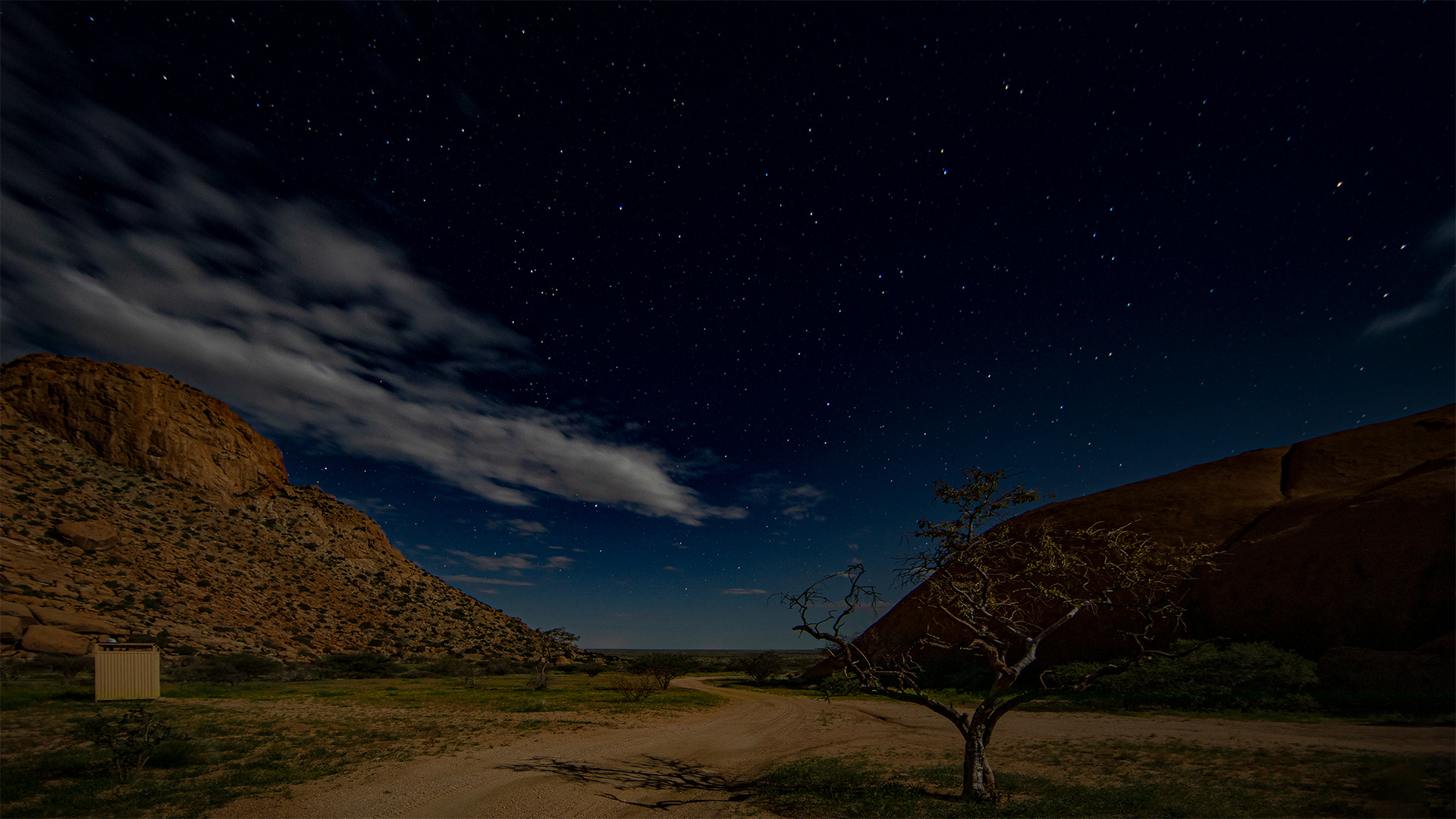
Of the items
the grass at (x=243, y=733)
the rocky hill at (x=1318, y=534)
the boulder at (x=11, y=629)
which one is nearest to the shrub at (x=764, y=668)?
the rocky hill at (x=1318, y=534)

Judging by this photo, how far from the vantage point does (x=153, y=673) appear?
2220 centimetres

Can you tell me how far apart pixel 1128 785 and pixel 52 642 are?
178 feet

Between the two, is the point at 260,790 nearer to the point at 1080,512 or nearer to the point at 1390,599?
the point at 1390,599

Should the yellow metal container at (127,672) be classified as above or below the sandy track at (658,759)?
above

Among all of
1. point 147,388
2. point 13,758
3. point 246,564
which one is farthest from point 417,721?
point 147,388

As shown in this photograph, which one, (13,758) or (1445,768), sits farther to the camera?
(13,758)

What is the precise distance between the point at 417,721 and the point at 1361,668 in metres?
35.8

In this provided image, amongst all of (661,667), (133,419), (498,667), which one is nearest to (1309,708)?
(661,667)

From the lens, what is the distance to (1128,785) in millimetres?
9844

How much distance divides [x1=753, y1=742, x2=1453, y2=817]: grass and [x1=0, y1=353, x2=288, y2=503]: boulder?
272 ft

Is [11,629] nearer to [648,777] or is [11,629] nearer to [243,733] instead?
[243,733]

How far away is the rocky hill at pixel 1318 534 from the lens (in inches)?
782

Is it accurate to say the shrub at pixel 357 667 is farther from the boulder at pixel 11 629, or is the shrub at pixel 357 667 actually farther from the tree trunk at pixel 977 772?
the tree trunk at pixel 977 772

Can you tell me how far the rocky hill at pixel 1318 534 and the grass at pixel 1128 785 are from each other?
4.03m
